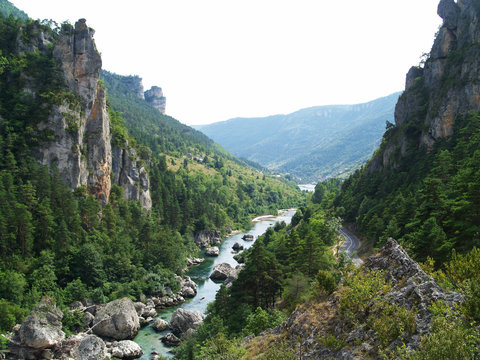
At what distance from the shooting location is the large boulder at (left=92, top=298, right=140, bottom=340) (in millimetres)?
45719

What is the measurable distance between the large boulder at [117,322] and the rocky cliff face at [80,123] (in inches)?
1169

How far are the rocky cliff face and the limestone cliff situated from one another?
65.1 metres

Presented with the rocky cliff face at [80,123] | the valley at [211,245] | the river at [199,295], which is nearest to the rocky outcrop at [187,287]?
the valley at [211,245]

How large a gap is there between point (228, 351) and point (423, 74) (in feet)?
277

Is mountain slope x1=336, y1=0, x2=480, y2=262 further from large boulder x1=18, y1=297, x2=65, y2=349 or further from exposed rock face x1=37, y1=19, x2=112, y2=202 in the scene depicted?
exposed rock face x1=37, y1=19, x2=112, y2=202

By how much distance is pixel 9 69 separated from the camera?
68062 millimetres

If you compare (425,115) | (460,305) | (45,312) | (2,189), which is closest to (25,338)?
(45,312)

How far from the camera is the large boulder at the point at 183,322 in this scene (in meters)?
47.2

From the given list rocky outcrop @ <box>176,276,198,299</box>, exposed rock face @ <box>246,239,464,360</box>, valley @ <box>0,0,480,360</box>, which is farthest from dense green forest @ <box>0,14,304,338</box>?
exposed rock face @ <box>246,239,464,360</box>

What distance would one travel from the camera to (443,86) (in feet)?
223

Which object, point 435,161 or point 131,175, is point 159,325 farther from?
point 131,175

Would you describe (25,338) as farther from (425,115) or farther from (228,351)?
(425,115)

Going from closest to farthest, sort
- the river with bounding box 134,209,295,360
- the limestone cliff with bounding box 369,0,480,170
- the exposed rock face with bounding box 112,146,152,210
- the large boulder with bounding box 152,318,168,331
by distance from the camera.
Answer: the river with bounding box 134,209,295,360
the large boulder with bounding box 152,318,168,331
the limestone cliff with bounding box 369,0,480,170
the exposed rock face with bounding box 112,146,152,210

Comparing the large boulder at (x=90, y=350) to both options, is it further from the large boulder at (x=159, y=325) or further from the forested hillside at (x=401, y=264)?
the large boulder at (x=159, y=325)
